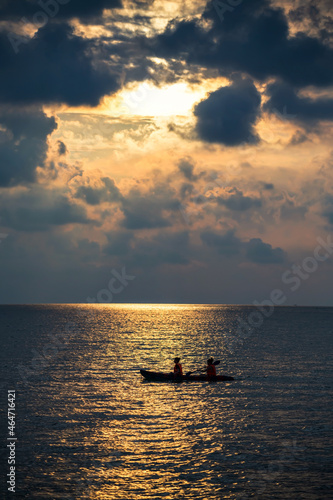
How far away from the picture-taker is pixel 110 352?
3142 inches

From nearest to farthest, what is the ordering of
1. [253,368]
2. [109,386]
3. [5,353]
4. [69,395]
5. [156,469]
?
[156,469], [69,395], [109,386], [253,368], [5,353]

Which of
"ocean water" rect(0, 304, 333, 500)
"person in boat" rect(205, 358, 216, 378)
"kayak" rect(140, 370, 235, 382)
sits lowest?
"ocean water" rect(0, 304, 333, 500)

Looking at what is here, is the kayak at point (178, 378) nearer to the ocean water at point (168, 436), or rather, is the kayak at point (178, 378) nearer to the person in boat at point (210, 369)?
the person in boat at point (210, 369)

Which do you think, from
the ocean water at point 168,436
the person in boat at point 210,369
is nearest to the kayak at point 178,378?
the person in boat at point 210,369

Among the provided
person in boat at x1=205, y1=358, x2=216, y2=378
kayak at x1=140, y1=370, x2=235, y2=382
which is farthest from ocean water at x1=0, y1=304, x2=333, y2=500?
person in boat at x1=205, y1=358, x2=216, y2=378

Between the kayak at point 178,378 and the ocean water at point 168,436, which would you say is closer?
the ocean water at point 168,436

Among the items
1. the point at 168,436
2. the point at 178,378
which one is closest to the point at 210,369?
the point at 178,378

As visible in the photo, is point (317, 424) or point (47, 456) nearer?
point (47, 456)

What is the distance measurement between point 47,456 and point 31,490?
432 centimetres

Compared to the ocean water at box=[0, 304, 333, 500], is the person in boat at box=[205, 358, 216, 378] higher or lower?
higher

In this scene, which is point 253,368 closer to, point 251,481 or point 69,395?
point 69,395

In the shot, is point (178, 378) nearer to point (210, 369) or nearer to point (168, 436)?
point (210, 369)

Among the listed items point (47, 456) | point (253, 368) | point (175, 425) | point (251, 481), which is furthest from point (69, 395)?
point (253, 368)

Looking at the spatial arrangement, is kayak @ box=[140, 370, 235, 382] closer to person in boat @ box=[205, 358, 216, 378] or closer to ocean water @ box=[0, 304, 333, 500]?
person in boat @ box=[205, 358, 216, 378]
